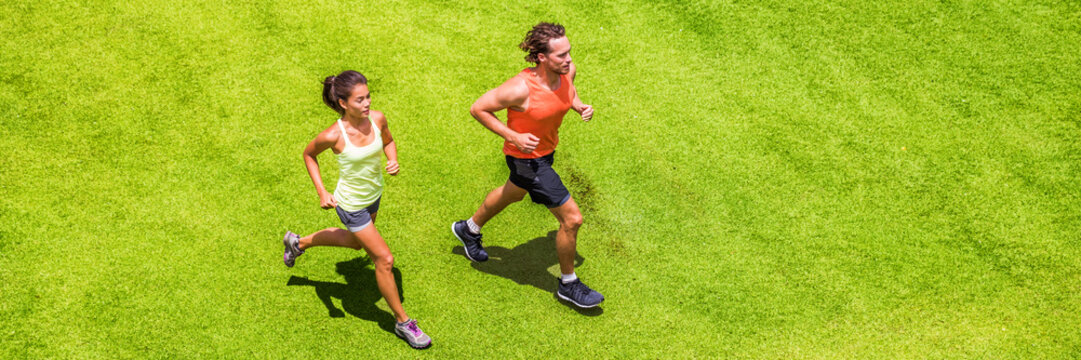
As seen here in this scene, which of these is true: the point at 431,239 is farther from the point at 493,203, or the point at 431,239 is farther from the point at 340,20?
the point at 340,20

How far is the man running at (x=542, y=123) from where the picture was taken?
455 cm

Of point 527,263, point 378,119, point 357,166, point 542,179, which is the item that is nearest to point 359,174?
point 357,166

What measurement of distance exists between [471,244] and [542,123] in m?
1.30

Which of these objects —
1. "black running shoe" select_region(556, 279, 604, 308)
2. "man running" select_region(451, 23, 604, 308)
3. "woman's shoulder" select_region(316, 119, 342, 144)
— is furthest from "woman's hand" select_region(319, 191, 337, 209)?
"black running shoe" select_region(556, 279, 604, 308)

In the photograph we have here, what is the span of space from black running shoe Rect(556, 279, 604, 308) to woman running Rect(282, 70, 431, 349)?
1049 millimetres

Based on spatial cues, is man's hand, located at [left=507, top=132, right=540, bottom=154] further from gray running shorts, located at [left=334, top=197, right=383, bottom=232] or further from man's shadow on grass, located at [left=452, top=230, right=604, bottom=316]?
man's shadow on grass, located at [left=452, top=230, right=604, bottom=316]

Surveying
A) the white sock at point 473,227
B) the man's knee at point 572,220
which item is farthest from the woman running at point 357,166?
the man's knee at point 572,220

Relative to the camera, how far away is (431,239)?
577cm

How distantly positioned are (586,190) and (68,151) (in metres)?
4.20

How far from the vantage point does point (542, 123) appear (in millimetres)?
4742

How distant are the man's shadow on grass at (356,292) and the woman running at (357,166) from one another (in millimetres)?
348

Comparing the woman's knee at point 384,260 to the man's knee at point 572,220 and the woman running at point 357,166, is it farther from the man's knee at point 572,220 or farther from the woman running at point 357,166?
the man's knee at point 572,220

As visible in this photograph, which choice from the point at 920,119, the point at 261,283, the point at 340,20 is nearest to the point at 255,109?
the point at 340,20

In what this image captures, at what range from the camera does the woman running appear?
14.2 ft
